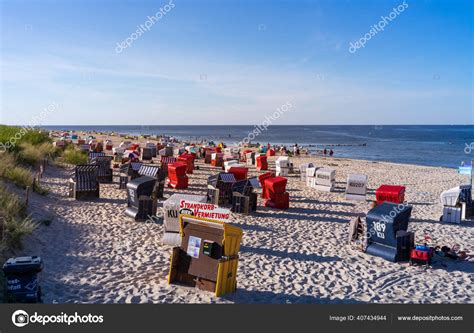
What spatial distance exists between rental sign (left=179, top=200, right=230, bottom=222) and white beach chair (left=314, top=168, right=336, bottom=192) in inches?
437

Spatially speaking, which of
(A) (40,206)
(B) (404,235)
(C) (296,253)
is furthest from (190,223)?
(A) (40,206)

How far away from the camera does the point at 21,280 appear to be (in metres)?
5.92

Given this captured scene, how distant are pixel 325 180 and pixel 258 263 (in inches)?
432

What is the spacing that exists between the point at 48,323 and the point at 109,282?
6.13 ft

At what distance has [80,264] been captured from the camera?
8000 mm

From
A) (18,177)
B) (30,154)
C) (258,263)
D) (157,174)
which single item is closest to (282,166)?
(157,174)

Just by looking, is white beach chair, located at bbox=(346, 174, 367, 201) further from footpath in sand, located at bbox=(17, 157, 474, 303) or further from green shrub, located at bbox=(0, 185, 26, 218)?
green shrub, located at bbox=(0, 185, 26, 218)

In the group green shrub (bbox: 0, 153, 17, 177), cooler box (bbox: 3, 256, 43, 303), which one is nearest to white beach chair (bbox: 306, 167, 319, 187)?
green shrub (bbox: 0, 153, 17, 177)

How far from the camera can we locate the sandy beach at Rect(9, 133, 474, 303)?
6949 mm

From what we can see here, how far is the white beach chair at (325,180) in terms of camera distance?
18703 mm

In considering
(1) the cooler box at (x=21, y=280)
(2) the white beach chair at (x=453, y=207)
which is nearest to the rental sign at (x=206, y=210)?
(1) the cooler box at (x=21, y=280)

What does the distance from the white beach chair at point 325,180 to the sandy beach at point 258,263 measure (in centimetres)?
460

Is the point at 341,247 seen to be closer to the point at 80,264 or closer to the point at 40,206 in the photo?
the point at 80,264

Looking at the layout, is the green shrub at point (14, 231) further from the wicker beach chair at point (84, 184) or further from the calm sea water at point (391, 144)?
the calm sea water at point (391, 144)
